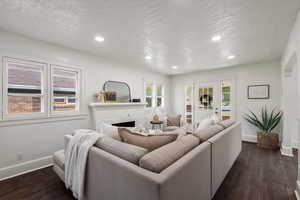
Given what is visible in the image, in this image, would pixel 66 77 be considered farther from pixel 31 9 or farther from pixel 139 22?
pixel 139 22

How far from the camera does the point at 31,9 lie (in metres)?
1.75

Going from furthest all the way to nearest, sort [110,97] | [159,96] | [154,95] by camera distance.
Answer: [159,96] < [154,95] < [110,97]

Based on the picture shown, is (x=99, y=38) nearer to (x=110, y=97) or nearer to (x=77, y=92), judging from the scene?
(x=77, y=92)

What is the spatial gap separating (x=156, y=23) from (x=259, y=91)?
13.3 feet

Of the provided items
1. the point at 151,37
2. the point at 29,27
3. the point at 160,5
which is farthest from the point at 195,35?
the point at 29,27

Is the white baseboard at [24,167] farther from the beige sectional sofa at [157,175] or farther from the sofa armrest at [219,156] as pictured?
the sofa armrest at [219,156]

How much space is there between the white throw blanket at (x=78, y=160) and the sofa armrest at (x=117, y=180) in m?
0.07

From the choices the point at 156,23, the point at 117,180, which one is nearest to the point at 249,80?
the point at 156,23

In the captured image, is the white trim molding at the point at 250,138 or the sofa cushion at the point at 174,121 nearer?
the white trim molding at the point at 250,138

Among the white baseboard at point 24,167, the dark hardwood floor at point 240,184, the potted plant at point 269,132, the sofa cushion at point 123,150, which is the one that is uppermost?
the sofa cushion at point 123,150

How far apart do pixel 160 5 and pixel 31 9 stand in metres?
1.67

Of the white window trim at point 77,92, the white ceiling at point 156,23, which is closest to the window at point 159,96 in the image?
the white ceiling at point 156,23

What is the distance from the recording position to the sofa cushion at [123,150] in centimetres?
116

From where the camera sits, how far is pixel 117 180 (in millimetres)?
1085
